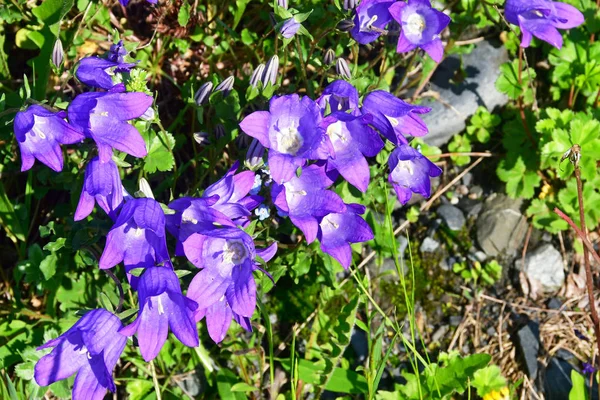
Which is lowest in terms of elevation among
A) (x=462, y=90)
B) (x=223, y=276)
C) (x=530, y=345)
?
(x=530, y=345)

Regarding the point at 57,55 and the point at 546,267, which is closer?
the point at 57,55

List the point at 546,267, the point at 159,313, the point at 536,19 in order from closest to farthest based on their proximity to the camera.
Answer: the point at 159,313 → the point at 536,19 → the point at 546,267

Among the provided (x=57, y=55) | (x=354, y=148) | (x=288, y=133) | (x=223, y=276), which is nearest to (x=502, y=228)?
(x=354, y=148)

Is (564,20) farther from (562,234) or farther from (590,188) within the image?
(562,234)

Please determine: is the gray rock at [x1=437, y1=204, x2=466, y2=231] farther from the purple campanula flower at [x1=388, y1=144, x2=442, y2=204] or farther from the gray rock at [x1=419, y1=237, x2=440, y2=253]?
the purple campanula flower at [x1=388, y1=144, x2=442, y2=204]

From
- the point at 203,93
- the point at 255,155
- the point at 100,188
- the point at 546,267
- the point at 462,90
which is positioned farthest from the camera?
the point at 462,90

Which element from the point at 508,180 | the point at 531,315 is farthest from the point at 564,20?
the point at 531,315

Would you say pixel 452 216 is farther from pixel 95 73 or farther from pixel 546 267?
pixel 95 73
